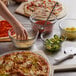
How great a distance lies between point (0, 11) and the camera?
1636 mm

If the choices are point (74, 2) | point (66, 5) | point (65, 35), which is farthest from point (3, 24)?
point (74, 2)

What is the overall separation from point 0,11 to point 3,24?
226 mm

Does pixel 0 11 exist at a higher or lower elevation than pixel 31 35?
higher

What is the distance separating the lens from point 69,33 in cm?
167

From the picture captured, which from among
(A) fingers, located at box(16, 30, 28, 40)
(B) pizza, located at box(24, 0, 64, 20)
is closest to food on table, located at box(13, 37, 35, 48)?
(A) fingers, located at box(16, 30, 28, 40)

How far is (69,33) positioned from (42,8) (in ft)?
1.80

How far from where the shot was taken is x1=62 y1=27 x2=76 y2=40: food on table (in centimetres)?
166

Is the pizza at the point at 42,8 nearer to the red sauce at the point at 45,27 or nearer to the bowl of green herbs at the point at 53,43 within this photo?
the red sauce at the point at 45,27

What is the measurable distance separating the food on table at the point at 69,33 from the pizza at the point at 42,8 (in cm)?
26

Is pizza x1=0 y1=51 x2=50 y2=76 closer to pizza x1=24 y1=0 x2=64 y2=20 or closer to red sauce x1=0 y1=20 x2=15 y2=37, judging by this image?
red sauce x1=0 y1=20 x2=15 y2=37

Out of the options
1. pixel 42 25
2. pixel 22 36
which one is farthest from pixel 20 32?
pixel 42 25

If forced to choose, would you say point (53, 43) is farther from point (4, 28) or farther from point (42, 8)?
point (42, 8)

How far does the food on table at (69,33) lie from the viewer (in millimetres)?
1658

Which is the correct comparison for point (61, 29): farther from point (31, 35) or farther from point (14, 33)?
point (14, 33)
